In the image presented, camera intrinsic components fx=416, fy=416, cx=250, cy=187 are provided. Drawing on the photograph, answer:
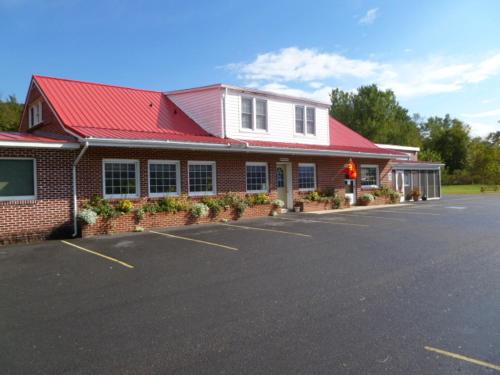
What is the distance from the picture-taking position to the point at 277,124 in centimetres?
1973

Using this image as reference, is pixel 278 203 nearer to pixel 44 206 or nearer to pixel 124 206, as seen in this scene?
pixel 124 206

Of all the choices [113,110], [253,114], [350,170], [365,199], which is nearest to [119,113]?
[113,110]

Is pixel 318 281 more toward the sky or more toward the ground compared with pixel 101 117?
more toward the ground

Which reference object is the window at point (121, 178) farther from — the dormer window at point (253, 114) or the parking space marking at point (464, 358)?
the parking space marking at point (464, 358)

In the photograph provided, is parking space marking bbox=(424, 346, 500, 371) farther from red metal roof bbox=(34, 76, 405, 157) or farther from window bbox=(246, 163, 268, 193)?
window bbox=(246, 163, 268, 193)

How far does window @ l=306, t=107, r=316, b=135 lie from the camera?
2147cm

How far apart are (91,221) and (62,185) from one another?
1.45 meters

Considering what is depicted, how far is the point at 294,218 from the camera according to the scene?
16.6 metres

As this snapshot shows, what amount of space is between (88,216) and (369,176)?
668 inches

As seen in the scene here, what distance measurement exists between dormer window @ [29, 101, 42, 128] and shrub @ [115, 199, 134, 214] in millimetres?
6381

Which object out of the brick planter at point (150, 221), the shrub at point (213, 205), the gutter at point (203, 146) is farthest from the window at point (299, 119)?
the shrub at point (213, 205)

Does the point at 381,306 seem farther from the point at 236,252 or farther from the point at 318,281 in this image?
the point at 236,252

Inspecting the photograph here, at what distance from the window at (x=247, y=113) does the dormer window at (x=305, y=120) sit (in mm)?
3025

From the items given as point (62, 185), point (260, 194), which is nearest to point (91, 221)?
point (62, 185)
